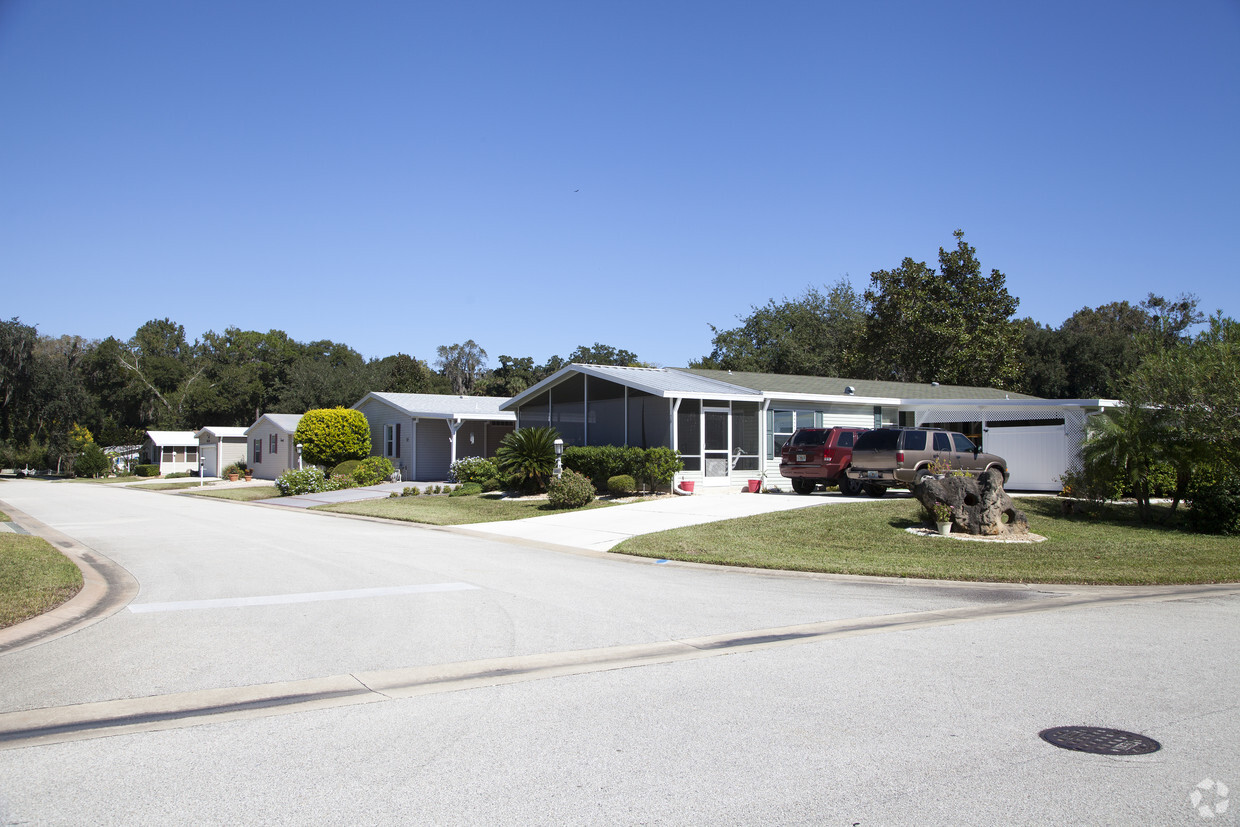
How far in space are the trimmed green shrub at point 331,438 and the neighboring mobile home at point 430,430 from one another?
152 centimetres

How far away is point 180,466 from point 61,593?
52294mm

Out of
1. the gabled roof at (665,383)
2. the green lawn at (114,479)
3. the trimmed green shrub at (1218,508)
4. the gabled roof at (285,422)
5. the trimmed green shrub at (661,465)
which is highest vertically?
the gabled roof at (665,383)

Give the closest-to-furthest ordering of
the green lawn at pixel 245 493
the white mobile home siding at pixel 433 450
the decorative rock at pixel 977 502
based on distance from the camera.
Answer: the decorative rock at pixel 977 502 < the green lawn at pixel 245 493 < the white mobile home siding at pixel 433 450

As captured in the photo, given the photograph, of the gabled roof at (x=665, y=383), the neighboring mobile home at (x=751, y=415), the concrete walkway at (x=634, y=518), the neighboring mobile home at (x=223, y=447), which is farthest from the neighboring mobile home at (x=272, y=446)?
the concrete walkway at (x=634, y=518)

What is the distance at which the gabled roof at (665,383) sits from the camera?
80.1ft

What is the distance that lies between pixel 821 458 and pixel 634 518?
233 inches

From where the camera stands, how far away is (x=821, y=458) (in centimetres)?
2219

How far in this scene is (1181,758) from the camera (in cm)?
483

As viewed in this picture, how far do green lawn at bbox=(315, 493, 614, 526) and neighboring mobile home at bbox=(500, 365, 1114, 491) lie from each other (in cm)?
410

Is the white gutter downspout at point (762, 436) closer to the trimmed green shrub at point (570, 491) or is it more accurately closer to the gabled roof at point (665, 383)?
the gabled roof at point (665, 383)

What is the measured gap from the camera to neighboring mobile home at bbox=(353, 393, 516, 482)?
36.2 m

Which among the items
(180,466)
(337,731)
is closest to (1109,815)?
(337,731)

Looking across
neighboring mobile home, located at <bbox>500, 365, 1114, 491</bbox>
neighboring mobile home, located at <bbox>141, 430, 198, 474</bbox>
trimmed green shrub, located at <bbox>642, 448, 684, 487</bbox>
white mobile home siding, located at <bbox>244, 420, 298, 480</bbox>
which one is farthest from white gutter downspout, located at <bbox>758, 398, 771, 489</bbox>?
neighboring mobile home, located at <bbox>141, 430, 198, 474</bbox>

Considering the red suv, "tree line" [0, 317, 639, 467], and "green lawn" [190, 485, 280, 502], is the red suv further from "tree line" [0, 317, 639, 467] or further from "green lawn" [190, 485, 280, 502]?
"tree line" [0, 317, 639, 467]
